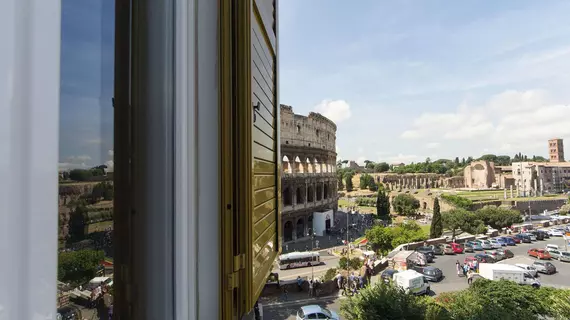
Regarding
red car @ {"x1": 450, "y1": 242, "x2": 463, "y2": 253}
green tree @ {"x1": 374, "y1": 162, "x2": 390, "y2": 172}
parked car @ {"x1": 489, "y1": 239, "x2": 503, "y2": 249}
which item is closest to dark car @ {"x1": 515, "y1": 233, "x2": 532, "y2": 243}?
parked car @ {"x1": 489, "y1": 239, "x2": 503, "y2": 249}

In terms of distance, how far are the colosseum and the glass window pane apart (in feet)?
47.6

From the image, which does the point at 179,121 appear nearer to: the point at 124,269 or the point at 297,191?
the point at 124,269

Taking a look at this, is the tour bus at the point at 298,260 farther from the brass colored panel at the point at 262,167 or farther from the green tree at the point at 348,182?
the green tree at the point at 348,182

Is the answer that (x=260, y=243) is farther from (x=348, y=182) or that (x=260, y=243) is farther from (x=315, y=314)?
(x=348, y=182)

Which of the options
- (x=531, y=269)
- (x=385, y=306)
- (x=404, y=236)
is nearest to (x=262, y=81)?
(x=385, y=306)

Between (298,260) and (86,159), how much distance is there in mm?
11896

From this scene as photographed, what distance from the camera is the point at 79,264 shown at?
1.69 feet

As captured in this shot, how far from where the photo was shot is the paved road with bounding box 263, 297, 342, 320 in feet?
23.2

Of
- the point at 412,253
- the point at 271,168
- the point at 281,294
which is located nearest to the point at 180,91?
the point at 271,168

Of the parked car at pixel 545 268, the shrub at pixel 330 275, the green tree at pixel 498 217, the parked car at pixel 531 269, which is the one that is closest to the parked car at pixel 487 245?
the parked car at pixel 545 268

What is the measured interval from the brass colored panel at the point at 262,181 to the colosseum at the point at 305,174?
535 inches

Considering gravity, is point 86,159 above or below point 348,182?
above

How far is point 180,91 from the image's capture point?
29.0 inches

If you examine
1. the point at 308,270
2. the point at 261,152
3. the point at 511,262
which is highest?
the point at 261,152
